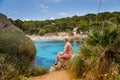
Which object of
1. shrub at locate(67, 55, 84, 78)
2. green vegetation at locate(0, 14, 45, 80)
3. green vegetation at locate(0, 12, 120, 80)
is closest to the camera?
green vegetation at locate(0, 12, 120, 80)

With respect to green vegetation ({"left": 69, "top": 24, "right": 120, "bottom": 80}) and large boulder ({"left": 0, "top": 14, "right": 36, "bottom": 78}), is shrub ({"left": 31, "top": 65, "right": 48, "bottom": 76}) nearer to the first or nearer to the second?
large boulder ({"left": 0, "top": 14, "right": 36, "bottom": 78})

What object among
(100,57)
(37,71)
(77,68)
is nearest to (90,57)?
(100,57)

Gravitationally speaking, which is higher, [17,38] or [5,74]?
[17,38]

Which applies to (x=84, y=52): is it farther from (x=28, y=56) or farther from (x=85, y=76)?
(x=28, y=56)

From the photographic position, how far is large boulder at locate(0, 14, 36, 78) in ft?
25.3

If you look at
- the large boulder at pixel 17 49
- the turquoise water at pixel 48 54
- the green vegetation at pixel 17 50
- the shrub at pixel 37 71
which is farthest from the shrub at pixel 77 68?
the shrub at pixel 37 71

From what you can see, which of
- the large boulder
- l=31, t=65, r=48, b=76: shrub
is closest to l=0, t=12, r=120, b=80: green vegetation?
the large boulder

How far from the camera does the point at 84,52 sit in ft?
21.2

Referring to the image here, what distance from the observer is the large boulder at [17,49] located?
772 centimetres

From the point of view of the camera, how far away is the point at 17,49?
8102mm

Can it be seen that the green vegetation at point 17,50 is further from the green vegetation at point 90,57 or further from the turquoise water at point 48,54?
the turquoise water at point 48,54

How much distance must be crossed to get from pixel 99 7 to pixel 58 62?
355 centimetres

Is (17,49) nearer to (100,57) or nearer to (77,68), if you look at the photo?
(77,68)

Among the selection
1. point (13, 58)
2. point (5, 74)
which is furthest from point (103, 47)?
point (13, 58)
